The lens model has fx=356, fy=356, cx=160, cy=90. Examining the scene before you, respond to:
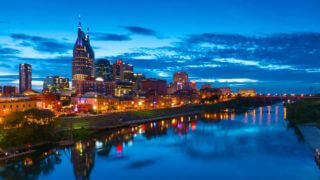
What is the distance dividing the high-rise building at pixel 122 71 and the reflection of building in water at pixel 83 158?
100651 millimetres

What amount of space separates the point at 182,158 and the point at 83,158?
6.60m

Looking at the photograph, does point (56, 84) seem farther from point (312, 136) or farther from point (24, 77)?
point (312, 136)

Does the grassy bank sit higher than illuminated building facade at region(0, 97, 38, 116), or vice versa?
illuminated building facade at region(0, 97, 38, 116)

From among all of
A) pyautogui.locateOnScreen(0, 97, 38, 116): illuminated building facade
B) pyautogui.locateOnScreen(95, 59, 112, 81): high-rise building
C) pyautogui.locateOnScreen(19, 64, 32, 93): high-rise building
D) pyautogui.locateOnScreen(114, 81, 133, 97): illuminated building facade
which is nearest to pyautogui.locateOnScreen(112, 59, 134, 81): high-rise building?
pyautogui.locateOnScreen(95, 59, 112, 81): high-rise building

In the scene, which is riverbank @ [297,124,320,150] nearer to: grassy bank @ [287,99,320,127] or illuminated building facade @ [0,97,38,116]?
grassy bank @ [287,99,320,127]

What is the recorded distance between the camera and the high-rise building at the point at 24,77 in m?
101

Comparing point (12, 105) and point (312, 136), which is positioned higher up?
point (12, 105)

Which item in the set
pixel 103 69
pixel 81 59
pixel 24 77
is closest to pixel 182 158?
pixel 24 77

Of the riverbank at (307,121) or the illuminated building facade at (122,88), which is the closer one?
the riverbank at (307,121)

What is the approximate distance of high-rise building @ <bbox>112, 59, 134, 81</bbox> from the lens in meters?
131

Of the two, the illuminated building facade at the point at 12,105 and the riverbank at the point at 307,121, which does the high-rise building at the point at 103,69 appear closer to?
the illuminated building facade at the point at 12,105

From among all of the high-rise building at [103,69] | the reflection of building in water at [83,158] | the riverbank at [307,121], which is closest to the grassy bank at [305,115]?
the riverbank at [307,121]

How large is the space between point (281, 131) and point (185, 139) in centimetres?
1118

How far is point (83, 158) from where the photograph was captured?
77.0 ft
